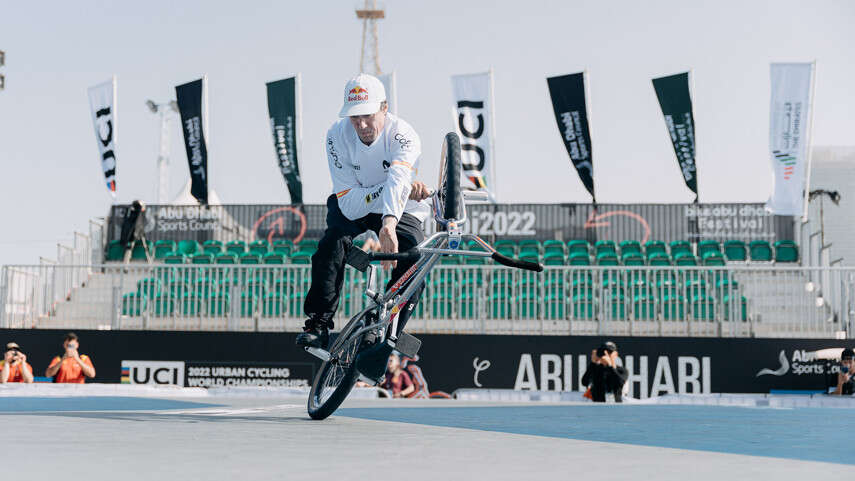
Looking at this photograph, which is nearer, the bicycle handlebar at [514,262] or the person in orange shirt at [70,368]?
the bicycle handlebar at [514,262]

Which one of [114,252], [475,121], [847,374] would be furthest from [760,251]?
[114,252]

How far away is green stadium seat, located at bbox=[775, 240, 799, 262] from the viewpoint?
21594mm

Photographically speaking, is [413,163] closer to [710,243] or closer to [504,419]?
[504,419]

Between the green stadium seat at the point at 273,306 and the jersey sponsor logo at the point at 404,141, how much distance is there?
10572 millimetres

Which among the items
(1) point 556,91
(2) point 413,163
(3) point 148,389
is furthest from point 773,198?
(2) point 413,163

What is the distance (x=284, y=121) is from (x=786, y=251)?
45.1 ft

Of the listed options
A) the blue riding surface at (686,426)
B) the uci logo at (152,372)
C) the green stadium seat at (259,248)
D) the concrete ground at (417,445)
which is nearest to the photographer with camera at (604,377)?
the blue riding surface at (686,426)

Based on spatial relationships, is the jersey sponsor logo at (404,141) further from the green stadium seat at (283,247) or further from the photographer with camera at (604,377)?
the green stadium seat at (283,247)

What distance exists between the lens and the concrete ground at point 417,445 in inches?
130

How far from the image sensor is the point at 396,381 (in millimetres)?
13570

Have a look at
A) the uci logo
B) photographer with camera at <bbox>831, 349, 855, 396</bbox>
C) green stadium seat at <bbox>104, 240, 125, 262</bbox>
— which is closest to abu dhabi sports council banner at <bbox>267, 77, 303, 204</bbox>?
green stadium seat at <bbox>104, 240, 125, 262</bbox>

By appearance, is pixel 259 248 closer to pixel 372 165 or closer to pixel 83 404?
pixel 83 404

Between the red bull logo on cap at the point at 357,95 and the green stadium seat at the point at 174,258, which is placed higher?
the red bull logo on cap at the point at 357,95

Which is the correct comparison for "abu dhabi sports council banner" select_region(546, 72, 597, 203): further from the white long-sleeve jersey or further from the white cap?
the white cap
